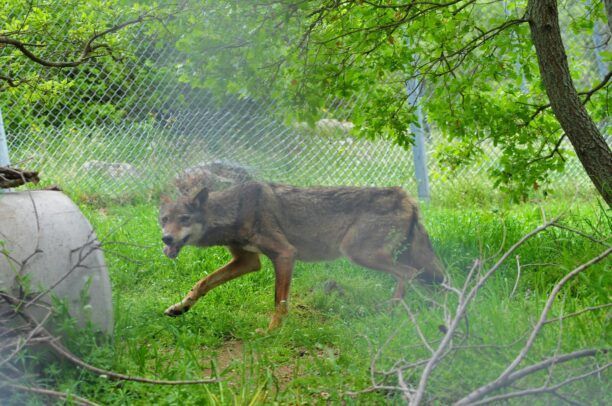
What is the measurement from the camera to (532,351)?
355 cm

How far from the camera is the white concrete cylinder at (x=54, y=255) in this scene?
359 cm

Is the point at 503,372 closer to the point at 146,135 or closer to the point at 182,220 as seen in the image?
the point at 182,220

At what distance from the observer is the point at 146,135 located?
9.04 meters

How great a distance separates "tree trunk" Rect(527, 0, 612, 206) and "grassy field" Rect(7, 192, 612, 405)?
1.47ft

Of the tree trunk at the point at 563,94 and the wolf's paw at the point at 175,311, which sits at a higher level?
the tree trunk at the point at 563,94

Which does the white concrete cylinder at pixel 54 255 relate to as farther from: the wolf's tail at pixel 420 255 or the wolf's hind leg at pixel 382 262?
the wolf's tail at pixel 420 255

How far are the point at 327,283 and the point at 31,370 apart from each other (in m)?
2.93

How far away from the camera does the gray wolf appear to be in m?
5.52

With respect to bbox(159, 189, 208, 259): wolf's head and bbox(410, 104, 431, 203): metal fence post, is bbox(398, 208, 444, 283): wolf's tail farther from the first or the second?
bbox(410, 104, 431, 203): metal fence post

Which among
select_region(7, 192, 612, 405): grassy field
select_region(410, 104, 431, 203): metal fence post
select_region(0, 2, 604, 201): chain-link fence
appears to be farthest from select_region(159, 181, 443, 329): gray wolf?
select_region(410, 104, 431, 203): metal fence post

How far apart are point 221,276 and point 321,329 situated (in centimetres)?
115

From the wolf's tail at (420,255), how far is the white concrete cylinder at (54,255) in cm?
267

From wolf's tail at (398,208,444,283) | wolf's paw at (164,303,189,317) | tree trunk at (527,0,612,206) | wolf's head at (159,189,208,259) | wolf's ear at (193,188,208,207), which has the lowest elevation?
wolf's paw at (164,303,189,317)

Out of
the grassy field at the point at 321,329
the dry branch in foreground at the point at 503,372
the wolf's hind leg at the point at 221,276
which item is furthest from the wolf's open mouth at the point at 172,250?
the dry branch in foreground at the point at 503,372
